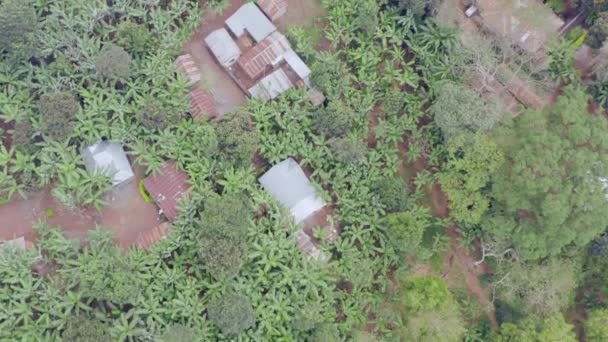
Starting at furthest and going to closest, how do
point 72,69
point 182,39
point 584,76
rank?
point 584,76 < point 182,39 < point 72,69

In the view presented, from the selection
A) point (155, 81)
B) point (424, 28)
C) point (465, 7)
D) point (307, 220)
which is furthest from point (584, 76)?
point (155, 81)

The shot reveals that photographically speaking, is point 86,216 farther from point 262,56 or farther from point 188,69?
point 262,56

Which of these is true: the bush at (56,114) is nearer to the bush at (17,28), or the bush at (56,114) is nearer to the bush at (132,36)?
the bush at (17,28)

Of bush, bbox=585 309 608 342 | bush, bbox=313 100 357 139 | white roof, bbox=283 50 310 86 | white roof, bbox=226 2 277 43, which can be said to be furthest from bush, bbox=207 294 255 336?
bush, bbox=585 309 608 342

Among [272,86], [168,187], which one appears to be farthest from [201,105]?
[168,187]

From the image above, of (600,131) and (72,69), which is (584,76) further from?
(72,69)

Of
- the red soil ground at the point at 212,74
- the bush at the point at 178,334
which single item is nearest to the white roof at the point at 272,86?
the red soil ground at the point at 212,74

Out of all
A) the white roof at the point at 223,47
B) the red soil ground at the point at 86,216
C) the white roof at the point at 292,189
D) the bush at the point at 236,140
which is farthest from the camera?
the white roof at the point at 223,47

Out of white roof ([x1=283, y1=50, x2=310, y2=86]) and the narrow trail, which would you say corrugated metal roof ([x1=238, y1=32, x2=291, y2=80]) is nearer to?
white roof ([x1=283, y1=50, x2=310, y2=86])
